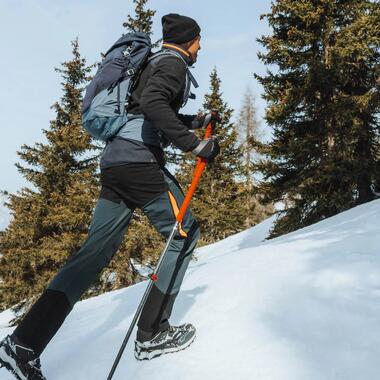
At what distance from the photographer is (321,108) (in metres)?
13.0

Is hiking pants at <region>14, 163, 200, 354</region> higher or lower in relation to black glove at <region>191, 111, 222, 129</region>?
lower

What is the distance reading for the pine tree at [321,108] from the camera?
12023 mm


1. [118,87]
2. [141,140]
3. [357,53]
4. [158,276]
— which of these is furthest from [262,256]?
[357,53]

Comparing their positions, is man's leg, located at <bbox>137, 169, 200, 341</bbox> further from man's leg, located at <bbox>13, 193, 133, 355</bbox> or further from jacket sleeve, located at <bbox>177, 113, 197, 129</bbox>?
jacket sleeve, located at <bbox>177, 113, 197, 129</bbox>

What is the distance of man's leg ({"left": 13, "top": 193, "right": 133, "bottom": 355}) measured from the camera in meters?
2.58

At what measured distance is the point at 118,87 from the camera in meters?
2.71

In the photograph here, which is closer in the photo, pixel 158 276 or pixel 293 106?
pixel 158 276

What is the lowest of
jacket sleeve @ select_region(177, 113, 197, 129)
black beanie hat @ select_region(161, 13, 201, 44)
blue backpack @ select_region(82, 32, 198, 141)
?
jacket sleeve @ select_region(177, 113, 197, 129)

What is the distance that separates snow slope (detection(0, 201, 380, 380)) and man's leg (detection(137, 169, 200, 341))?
0.29 m

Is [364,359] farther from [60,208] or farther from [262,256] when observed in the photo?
[60,208]

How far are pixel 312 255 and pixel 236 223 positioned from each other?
17.8m

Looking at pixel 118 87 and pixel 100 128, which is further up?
pixel 118 87

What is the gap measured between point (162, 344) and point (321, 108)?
468 inches

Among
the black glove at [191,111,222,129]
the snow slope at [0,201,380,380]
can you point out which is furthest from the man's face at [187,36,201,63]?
the snow slope at [0,201,380,380]
